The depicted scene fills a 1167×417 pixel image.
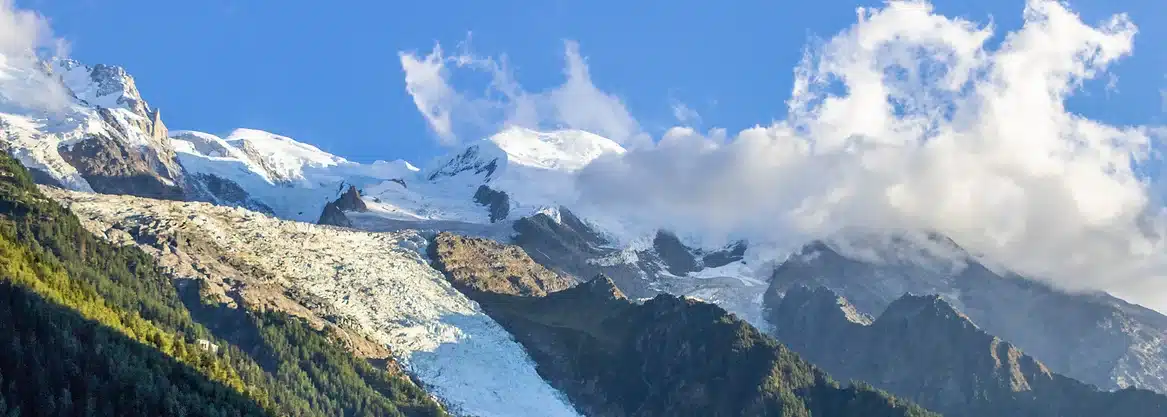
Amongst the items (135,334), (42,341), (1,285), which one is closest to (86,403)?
(42,341)

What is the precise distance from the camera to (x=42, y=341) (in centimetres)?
13800

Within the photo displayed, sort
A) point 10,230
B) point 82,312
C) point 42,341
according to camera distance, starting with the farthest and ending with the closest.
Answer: point 10,230 → point 82,312 → point 42,341

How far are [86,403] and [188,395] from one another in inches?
494

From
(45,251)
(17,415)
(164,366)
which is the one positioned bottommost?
(17,415)

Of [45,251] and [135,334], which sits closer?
[135,334]

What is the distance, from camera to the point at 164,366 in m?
147

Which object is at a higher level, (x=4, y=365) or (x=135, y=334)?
(x=135, y=334)

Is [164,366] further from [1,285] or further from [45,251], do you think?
[45,251]

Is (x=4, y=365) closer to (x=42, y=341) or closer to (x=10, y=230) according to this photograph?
(x=42, y=341)

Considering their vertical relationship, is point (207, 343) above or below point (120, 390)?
above

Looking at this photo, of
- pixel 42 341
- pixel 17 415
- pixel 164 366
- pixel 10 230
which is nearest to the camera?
pixel 17 415

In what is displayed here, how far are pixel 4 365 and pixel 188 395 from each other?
20556mm

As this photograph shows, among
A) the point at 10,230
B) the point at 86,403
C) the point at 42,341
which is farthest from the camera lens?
the point at 10,230

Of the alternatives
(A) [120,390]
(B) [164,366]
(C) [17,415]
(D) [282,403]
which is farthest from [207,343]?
(C) [17,415]
